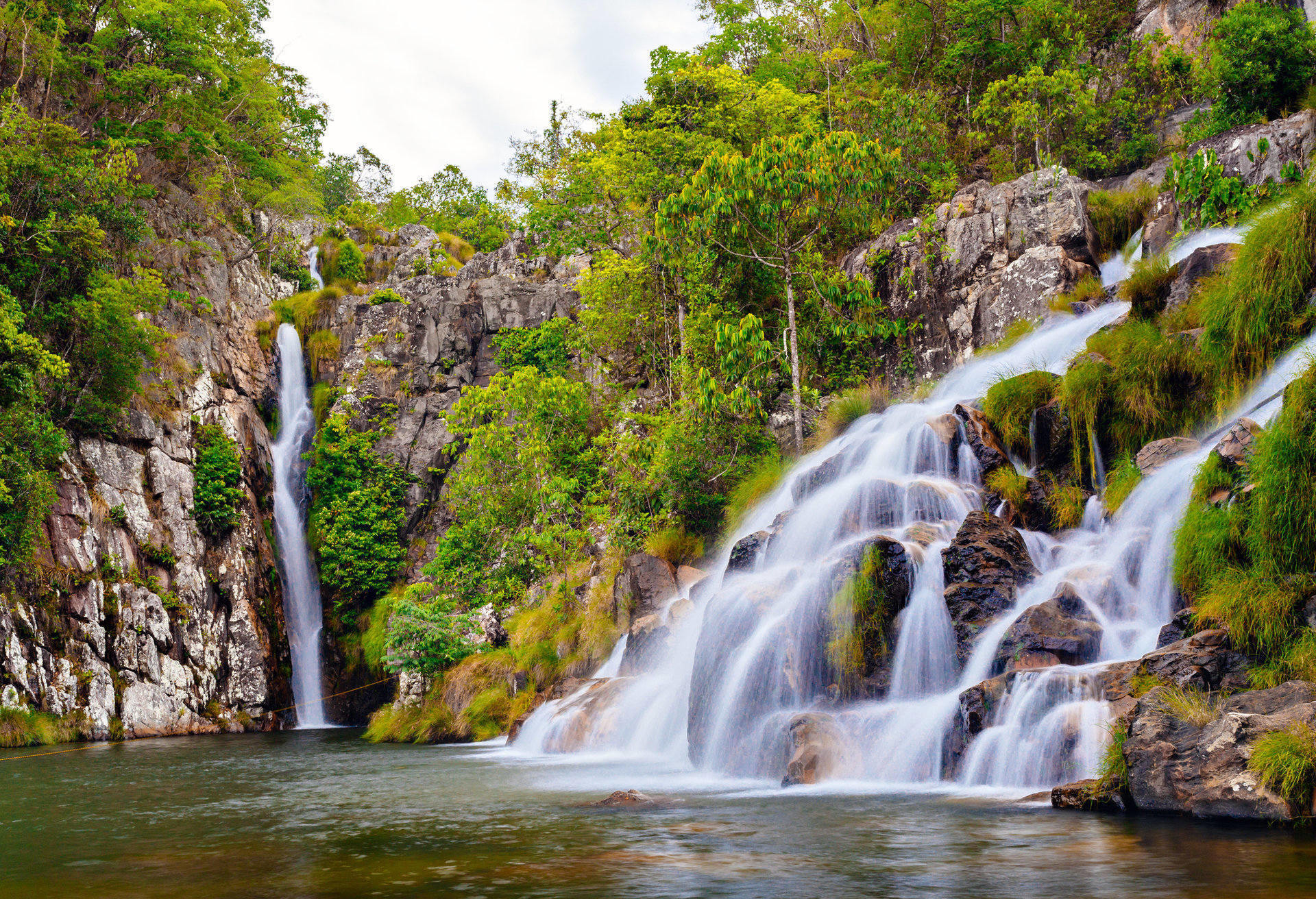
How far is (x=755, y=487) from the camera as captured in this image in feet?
63.2

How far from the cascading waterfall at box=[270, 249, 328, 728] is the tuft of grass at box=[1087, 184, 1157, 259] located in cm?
2453

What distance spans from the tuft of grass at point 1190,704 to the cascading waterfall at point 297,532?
24.2m

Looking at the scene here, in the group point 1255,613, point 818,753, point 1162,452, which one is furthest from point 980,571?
point 1255,613

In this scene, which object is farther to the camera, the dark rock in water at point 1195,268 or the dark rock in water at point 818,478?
the dark rock in water at point 818,478

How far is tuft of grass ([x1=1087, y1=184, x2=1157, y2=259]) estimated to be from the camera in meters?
20.9

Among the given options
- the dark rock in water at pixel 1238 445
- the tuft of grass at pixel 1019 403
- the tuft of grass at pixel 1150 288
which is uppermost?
the tuft of grass at pixel 1150 288

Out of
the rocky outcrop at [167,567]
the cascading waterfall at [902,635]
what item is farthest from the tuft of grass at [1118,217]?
the rocky outcrop at [167,567]

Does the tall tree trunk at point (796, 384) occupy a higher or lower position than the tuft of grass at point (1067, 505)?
higher

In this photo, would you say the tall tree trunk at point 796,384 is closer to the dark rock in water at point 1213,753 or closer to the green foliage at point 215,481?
the dark rock in water at point 1213,753

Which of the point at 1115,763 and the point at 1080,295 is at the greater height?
the point at 1080,295

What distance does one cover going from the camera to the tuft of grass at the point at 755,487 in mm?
18922

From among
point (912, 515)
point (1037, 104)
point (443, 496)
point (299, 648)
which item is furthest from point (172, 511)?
Result: point (1037, 104)

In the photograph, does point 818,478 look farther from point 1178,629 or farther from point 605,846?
point 605,846

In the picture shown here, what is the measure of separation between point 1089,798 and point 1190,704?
1.12 m
